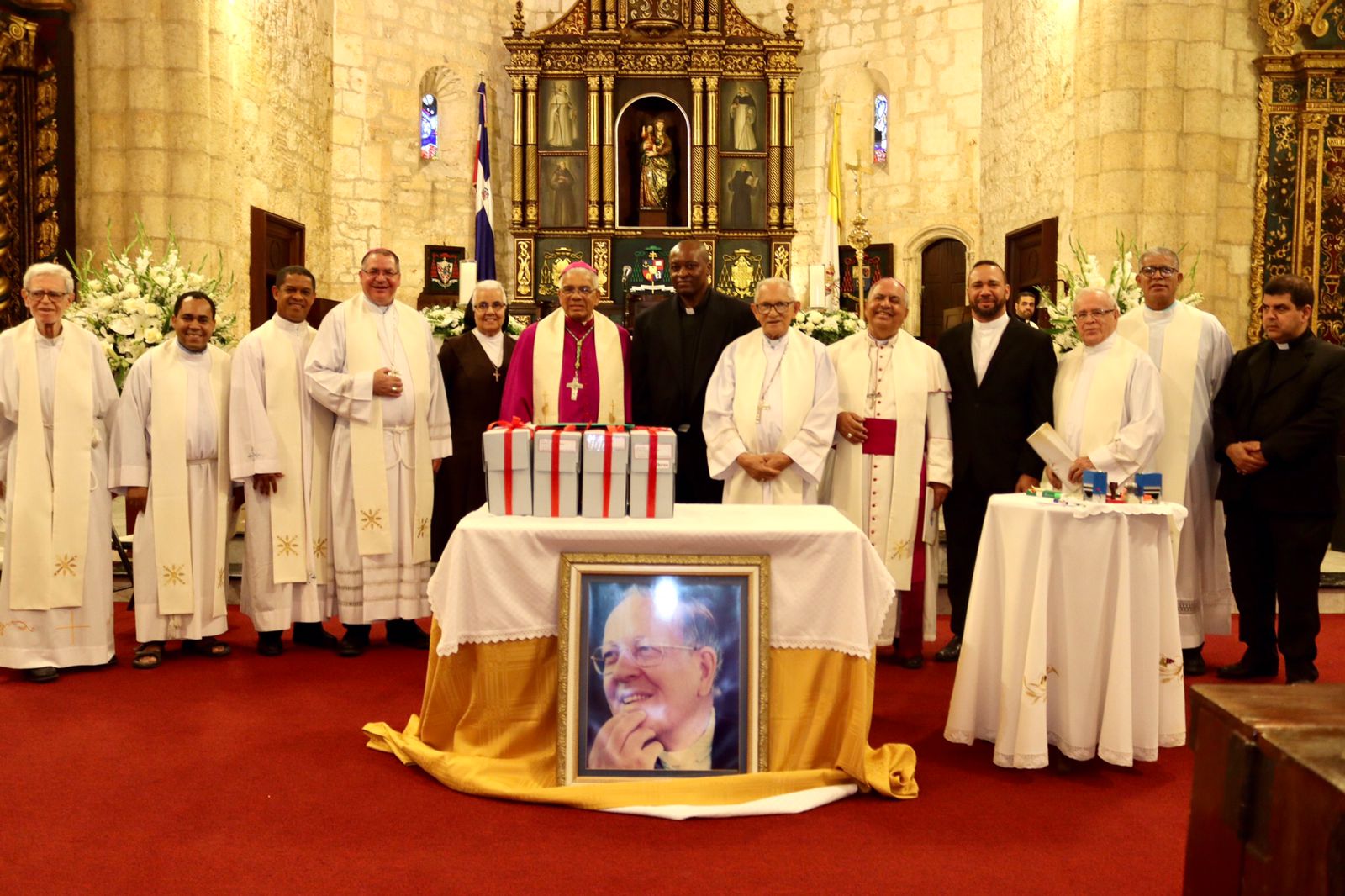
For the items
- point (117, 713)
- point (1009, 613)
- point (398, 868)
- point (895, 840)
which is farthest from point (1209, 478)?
point (117, 713)

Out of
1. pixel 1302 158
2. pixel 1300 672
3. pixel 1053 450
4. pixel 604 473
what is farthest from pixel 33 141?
pixel 1302 158

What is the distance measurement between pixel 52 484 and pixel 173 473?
527mm

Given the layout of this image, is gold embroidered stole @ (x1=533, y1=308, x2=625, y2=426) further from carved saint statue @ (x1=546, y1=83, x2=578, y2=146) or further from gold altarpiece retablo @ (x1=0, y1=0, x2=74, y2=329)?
carved saint statue @ (x1=546, y1=83, x2=578, y2=146)

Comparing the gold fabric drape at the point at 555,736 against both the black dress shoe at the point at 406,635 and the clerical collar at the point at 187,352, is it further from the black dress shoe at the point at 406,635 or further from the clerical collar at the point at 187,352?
the clerical collar at the point at 187,352

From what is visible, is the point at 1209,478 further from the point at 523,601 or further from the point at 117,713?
the point at 117,713

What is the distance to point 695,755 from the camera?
386cm

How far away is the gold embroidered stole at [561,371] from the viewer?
564 centimetres

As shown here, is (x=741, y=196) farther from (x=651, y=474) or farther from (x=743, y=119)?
(x=651, y=474)

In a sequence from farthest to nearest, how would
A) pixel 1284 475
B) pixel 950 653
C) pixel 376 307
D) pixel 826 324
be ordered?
pixel 826 324 → pixel 376 307 → pixel 950 653 → pixel 1284 475

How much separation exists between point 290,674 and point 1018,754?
10.8 ft

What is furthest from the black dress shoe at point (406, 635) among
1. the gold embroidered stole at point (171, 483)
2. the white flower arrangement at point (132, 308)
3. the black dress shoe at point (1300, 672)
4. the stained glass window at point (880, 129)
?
the stained glass window at point (880, 129)

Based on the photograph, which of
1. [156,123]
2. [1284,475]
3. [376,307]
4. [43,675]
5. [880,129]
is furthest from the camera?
[880,129]

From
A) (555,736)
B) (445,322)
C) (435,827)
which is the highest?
(445,322)

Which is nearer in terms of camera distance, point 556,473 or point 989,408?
point 556,473
